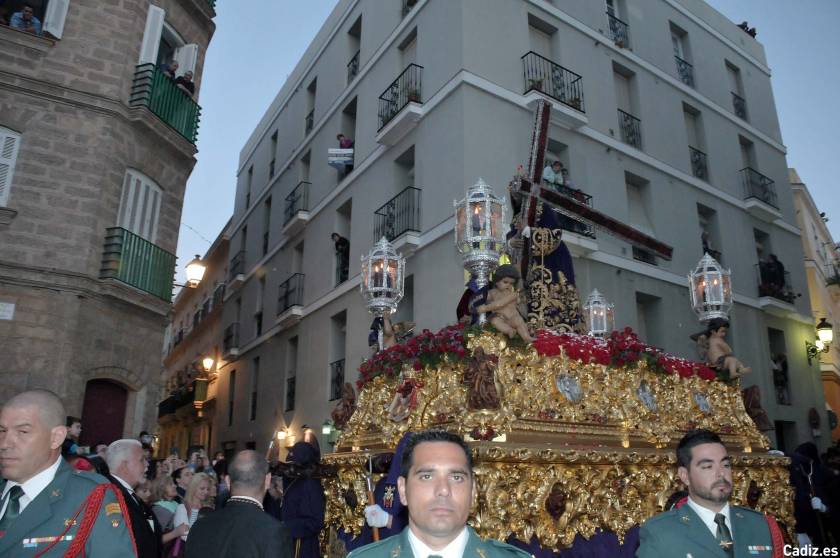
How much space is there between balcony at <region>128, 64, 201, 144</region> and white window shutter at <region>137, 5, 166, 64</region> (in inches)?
10.8

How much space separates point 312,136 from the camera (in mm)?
22062

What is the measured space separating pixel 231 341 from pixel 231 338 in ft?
0.56

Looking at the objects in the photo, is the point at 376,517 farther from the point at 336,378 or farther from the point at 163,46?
the point at 163,46

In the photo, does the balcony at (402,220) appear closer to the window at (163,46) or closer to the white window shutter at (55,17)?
the window at (163,46)

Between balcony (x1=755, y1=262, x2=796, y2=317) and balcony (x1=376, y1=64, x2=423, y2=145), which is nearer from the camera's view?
balcony (x1=376, y1=64, x2=423, y2=145)

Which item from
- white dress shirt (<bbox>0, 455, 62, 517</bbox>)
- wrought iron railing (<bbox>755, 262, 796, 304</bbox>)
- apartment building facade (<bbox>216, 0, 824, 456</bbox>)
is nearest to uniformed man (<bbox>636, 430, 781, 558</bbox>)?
white dress shirt (<bbox>0, 455, 62, 517</bbox>)

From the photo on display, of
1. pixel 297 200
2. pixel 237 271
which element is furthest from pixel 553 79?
pixel 237 271

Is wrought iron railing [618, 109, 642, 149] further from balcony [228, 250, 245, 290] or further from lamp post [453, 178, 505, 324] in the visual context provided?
balcony [228, 250, 245, 290]

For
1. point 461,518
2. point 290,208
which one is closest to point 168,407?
point 290,208

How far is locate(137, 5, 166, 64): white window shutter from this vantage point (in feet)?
46.6

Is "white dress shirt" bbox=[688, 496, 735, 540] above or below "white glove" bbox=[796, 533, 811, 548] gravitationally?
above

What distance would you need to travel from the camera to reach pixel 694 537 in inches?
141

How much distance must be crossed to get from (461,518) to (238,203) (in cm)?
2936

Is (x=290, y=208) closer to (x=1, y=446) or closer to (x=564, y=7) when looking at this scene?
(x=564, y=7)
